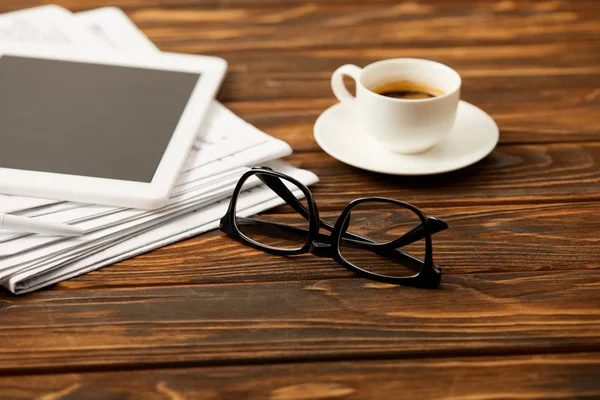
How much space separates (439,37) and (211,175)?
58 centimetres

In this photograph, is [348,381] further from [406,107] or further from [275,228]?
[406,107]

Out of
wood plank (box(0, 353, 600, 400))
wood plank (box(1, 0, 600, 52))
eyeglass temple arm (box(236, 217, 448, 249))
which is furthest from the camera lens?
wood plank (box(1, 0, 600, 52))

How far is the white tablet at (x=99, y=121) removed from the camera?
90cm

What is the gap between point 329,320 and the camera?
0.76 metres

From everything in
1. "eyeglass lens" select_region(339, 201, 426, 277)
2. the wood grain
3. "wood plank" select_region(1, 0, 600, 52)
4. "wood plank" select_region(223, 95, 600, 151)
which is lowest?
"eyeglass lens" select_region(339, 201, 426, 277)

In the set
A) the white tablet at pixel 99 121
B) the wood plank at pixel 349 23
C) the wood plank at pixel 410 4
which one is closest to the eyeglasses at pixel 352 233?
the white tablet at pixel 99 121

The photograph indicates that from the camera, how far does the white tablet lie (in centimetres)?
90

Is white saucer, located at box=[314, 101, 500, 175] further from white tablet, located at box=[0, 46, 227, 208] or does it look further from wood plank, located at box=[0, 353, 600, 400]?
wood plank, located at box=[0, 353, 600, 400]

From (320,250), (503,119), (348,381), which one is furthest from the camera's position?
(503,119)

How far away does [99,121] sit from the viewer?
40.1 inches

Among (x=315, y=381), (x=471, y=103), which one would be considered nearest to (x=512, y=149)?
(x=471, y=103)

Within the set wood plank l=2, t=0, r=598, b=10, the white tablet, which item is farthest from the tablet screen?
wood plank l=2, t=0, r=598, b=10

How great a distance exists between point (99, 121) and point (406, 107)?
38cm

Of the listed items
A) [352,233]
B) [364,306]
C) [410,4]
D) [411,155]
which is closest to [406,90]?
[411,155]
